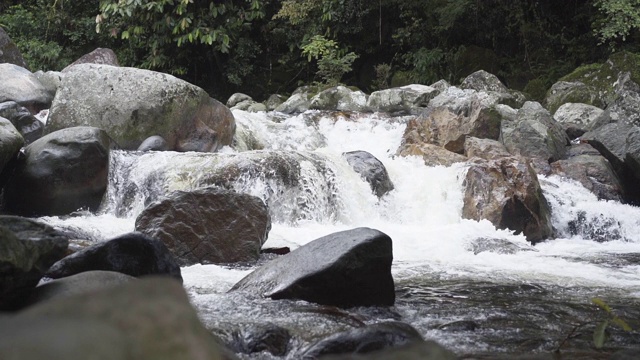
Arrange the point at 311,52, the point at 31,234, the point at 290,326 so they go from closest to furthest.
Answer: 1. the point at 31,234
2. the point at 290,326
3. the point at 311,52

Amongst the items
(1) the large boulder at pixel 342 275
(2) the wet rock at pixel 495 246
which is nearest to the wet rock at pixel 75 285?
(1) the large boulder at pixel 342 275

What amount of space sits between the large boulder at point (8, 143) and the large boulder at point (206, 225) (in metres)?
2.19

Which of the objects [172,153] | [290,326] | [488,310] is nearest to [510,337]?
[488,310]

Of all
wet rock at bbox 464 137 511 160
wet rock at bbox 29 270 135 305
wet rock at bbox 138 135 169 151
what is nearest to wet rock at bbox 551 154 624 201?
wet rock at bbox 464 137 511 160

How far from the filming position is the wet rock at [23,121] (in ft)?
29.9

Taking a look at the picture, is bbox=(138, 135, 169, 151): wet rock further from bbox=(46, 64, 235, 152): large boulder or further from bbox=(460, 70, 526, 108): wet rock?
bbox=(460, 70, 526, 108): wet rock

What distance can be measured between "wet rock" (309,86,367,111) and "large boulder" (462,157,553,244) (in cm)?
559

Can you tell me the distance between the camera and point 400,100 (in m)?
14.1

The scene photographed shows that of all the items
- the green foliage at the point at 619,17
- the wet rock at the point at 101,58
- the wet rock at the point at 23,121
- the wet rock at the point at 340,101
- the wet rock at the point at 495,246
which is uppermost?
the green foliage at the point at 619,17

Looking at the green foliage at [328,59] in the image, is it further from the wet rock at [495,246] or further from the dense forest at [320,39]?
the wet rock at [495,246]

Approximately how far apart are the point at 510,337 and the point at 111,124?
694 centimetres

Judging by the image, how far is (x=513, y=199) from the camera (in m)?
8.21

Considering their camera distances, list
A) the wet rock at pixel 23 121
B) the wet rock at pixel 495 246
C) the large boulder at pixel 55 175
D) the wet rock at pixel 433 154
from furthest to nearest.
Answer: the wet rock at pixel 433 154 → the wet rock at pixel 23 121 → the large boulder at pixel 55 175 → the wet rock at pixel 495 246

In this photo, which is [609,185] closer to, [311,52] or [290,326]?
[290,326]
